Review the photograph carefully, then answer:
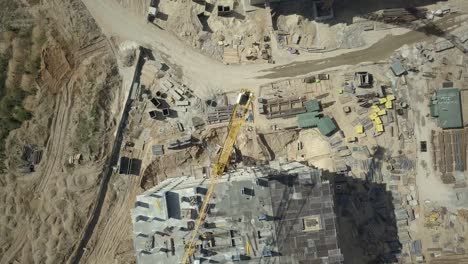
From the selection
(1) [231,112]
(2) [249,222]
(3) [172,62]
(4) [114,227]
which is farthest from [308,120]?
(4) [114,227]

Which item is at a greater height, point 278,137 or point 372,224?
point 278,137

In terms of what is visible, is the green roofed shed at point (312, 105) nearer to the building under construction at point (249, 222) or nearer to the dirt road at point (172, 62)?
the dirt road at point (172, 62)

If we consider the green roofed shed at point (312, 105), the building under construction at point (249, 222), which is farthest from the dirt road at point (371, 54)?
Result: the building under construction at point (249, 222)

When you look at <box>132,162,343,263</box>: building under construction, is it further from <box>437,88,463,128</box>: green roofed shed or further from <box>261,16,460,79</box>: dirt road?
<box>437,88,463,128</box>: green roofed shed

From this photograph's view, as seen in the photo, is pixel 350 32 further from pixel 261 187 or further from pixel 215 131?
pixel 261 187

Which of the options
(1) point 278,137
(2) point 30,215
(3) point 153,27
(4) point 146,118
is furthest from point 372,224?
(2) point 30,215

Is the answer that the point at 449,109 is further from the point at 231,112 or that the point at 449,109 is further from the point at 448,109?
the point at 231,112

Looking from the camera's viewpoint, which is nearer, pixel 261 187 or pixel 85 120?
pixel 261 187
